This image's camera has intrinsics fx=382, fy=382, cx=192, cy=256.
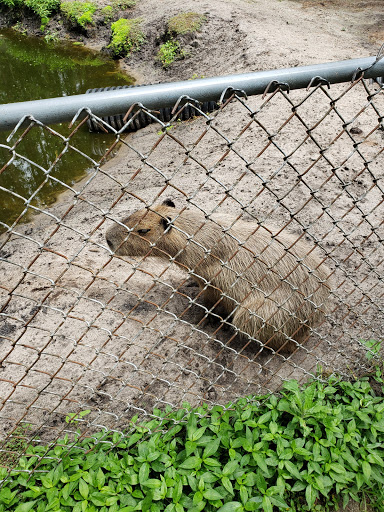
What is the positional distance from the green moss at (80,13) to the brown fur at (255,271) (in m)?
9.29

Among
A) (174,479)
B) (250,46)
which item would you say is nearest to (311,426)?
(174,479)

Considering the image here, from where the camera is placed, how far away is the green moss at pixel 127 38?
348 inches

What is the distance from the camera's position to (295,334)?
8.32 ft

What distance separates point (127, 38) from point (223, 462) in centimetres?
938

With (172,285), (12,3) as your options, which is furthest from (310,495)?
(12,3)

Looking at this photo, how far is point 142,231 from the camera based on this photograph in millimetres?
2596

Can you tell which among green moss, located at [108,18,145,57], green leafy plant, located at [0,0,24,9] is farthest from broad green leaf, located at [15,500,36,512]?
green leafy plant, located at [0,0,24,9]

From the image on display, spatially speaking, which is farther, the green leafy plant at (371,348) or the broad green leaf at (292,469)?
the green leafy plant at (371,348)

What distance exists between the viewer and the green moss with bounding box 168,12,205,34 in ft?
25.8

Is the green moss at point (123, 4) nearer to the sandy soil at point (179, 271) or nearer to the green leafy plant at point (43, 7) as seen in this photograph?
the green leafy plant at point (43, 7)

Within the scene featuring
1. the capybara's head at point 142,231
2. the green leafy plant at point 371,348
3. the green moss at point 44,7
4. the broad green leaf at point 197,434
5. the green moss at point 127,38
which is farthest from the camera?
the green moss at point 44,7

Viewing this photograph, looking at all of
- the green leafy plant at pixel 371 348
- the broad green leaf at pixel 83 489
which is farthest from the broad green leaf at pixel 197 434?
the green leafy plant at pixel 371 348

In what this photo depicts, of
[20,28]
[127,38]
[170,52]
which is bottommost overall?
[20,28]

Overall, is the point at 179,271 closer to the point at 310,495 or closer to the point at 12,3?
the point at 310,495
